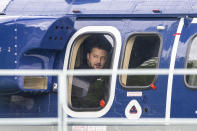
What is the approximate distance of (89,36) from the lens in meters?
7.86

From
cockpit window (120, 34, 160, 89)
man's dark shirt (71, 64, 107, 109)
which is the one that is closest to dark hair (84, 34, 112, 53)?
cockpit window (120, 34, 160, 89)

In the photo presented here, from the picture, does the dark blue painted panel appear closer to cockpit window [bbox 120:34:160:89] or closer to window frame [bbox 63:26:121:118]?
cockpit window [bbox 120:34:160:89]

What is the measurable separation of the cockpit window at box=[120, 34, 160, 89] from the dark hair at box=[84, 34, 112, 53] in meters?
0.32

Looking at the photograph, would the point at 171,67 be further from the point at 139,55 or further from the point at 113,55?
the point at 113,55

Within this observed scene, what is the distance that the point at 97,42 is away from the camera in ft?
25.8

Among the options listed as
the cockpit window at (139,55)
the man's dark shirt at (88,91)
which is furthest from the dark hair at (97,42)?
the man's dark shirt at (88,91)

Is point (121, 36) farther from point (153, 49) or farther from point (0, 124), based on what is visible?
point (0, 124)

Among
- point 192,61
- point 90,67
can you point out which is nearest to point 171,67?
point 192,61

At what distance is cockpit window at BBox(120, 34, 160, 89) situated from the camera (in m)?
7.59

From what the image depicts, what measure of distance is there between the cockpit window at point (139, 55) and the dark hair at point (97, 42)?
0.32 m

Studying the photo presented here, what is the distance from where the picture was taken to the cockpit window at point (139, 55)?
299 inches

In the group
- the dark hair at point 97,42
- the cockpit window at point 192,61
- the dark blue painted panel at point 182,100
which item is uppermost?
the dark hair at point 97,42

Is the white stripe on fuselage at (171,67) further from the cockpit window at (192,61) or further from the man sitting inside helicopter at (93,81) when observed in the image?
the man sitting inside helicopter at (93,81)

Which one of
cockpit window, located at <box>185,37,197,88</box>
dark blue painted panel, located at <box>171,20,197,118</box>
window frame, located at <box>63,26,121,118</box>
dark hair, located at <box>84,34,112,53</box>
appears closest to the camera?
dark blue painted panel, located at <box>171,20,197,118</box>
